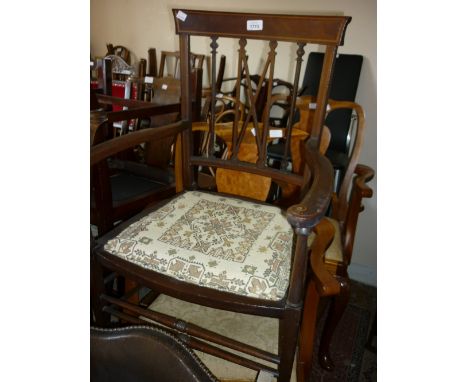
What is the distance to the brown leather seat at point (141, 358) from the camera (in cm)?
51

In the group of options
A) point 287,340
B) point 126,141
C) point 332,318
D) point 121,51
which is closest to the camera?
point 287,340

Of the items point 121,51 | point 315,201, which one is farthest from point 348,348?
point 121,51

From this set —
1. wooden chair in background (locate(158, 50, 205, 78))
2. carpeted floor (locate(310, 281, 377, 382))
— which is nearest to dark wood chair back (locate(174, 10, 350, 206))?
carpeted floor (locate(310, 281, 377, 382))

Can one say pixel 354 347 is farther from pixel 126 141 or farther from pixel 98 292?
pixel 126 141

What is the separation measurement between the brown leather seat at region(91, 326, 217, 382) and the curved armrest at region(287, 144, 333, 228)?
271mm

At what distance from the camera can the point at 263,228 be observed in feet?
2.89

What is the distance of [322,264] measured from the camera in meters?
0.88

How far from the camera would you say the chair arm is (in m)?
0.80

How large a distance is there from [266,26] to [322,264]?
656 millimetres

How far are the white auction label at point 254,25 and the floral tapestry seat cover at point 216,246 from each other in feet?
1.63

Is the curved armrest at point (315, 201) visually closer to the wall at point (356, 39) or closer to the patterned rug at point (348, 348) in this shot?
the patterned rug at point (348, 348)

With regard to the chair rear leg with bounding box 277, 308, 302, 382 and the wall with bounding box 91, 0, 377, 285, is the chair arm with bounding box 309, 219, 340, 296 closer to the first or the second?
the chair rear leg with bounding box 277, 308, 302, 382
